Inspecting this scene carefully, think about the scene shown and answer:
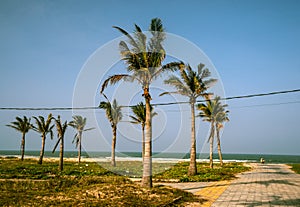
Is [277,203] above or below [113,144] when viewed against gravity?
below

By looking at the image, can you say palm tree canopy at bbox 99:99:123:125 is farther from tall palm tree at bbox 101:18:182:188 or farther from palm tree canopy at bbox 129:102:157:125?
tall palm tree at bbox 101:18:182:188

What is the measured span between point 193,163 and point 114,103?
18.9 metres

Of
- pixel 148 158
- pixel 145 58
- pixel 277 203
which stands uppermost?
pixel 145 58

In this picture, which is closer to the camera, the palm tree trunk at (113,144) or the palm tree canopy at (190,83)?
the palm tree canopy at (190,83)

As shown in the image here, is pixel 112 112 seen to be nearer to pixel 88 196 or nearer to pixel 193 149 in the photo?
pixel 193 149

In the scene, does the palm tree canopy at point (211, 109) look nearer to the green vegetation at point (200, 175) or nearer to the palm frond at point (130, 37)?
the green vegetation at point (200, 175)

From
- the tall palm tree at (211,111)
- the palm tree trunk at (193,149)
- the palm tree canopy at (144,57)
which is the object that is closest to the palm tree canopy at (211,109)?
the tall palm tree at (211,111)

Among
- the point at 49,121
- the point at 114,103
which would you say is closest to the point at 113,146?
the point at 114,103

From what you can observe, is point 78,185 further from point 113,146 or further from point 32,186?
point 113,146

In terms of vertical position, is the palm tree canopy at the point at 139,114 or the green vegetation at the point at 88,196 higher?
the palm tree canopy at the point at 139,114

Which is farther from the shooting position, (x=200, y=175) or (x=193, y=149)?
(x=193, y=149)

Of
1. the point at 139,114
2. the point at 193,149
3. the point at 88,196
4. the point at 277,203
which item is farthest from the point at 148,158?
the point at 139,114

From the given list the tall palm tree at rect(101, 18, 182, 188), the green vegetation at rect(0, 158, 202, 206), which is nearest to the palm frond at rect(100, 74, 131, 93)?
the tall palm tree at rect(101, 18, 182, 188)

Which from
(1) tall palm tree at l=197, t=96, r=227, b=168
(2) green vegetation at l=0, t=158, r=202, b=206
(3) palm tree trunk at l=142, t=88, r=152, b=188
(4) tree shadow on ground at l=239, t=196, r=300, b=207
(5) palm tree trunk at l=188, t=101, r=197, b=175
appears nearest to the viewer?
(2) green vegetation at l=0, t=158, r=202, b=206
